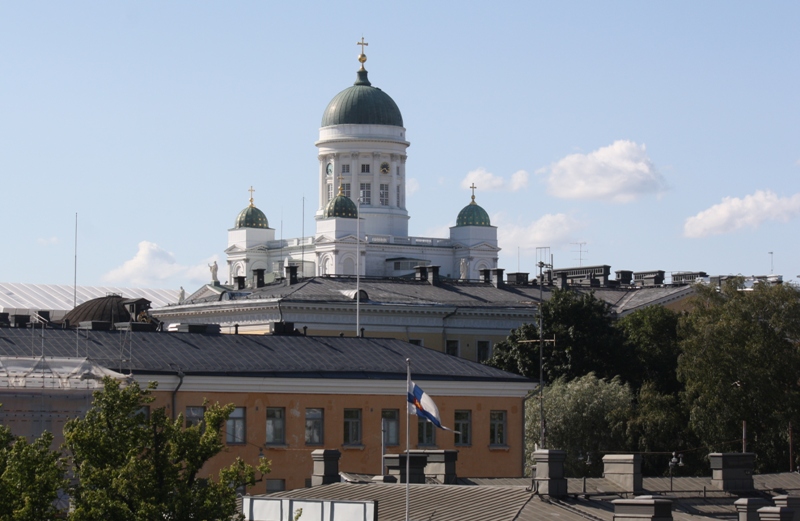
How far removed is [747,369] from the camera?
7600 cm

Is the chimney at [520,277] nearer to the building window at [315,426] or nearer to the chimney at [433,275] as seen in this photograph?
Result: the chimney at [433,275]

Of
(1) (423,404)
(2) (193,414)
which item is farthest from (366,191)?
(1) (423,404)

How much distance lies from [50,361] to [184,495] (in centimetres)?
1833

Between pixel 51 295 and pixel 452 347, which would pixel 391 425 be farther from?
pixel 51 295

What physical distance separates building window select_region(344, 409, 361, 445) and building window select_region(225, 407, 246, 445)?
2993 millimetres

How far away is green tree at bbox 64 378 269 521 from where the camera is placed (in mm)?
30047

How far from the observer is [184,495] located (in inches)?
1189

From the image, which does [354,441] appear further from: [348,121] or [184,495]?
[348,121]

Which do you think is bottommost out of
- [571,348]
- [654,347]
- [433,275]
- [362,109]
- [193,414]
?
[193,414]

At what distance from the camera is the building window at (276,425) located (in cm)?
5047

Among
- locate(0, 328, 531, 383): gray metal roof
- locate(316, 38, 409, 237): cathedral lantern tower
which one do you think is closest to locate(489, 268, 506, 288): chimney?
locate(316, 38, 409, 237): cathedral lantern tower

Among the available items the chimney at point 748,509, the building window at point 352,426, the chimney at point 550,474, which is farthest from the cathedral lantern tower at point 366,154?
the chimney at point 748,509

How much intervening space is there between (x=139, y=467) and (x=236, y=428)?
19.7 meters

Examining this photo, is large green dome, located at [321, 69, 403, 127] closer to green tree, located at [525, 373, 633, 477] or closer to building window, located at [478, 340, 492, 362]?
building window, located at [478, 340, 492, 362]
